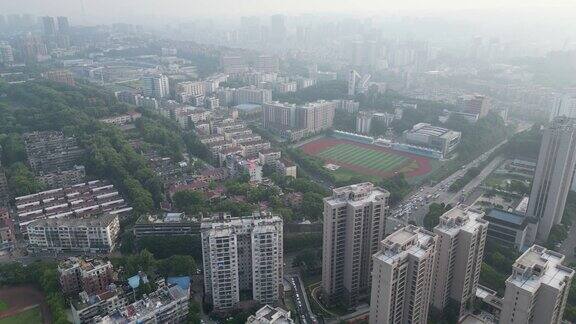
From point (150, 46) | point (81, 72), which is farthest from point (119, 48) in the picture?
point (81, 72)

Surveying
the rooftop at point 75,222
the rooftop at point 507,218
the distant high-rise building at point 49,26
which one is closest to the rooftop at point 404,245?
the rooftop at point 507,218

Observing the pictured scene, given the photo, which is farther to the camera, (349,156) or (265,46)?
(265,46)

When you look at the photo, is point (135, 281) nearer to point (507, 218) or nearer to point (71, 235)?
point (71, 235)

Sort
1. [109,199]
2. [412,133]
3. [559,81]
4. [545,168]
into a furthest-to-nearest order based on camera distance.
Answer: [559,81] → [412,133] → [109,199] → [545,168]

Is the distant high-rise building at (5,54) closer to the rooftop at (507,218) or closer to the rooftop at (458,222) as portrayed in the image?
the rooftop at (507,218)

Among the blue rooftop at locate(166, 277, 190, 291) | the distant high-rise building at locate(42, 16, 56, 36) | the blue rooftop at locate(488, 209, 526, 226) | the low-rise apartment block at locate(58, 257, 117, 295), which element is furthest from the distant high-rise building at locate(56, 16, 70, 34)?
the blue rooftop at locate(488, 209, 526, 226)

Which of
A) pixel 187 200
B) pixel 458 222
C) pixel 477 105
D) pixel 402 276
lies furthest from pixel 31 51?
pixel 402 276

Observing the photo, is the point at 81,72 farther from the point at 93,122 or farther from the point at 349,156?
the point at 349,156
